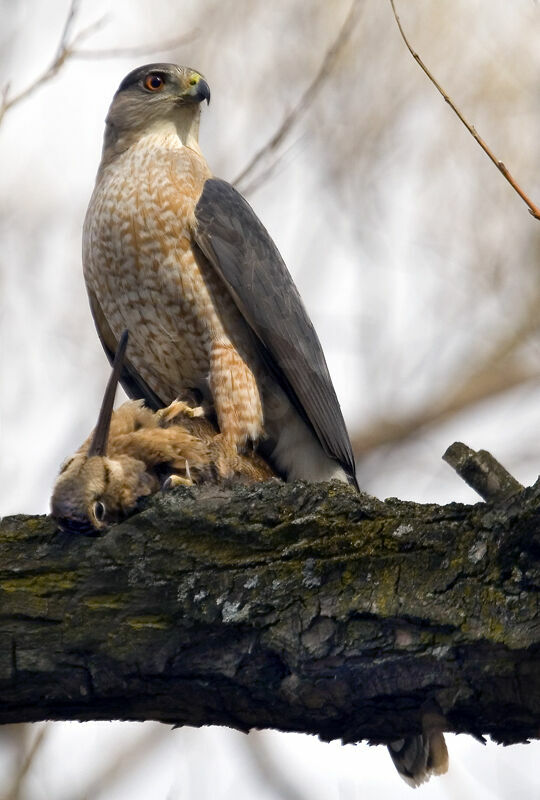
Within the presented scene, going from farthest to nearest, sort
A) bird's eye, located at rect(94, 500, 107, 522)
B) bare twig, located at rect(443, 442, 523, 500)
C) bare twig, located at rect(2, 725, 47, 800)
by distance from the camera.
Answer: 1. bare twig, located at rect(2, 725, 47, 800)
2. bird's eye, located at rect(94, 500, 107, 522)
3. bare twig, located at rect(443, 442, 523, 500)

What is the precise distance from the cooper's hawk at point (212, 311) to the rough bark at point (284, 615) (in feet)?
5.08

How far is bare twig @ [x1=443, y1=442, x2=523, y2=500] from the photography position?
10.0ft

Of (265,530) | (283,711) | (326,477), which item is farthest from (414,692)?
(326,477)

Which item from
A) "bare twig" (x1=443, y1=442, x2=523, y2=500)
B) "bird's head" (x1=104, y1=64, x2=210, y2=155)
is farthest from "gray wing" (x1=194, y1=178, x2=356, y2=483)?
"bare twig" (x1=443, y1=442, x2=523, y2=500)

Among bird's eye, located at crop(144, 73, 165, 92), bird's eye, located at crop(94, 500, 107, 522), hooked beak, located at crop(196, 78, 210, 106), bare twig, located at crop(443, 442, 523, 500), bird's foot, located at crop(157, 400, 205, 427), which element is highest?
bird's eye, located at crop(144, 73, 165, 92)

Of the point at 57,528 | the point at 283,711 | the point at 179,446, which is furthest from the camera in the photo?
the point at 179,446

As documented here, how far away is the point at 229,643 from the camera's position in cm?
325

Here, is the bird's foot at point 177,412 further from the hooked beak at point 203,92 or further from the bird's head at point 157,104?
the hooked beak at point 203,92

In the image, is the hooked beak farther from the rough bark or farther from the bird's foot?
the rough bark

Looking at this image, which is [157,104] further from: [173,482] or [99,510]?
[99,510]

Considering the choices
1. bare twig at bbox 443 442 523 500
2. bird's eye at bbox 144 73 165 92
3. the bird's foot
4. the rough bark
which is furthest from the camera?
bird's eye at bbox 144 73 165 92

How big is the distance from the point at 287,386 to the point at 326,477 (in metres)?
0.51

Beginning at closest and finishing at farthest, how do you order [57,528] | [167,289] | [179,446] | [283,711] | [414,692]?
1. [414,692]
2. [283,711]
3. [57,528]
4. [179,446]
5. [167,289]

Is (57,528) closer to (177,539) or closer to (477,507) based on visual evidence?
(177,539)
